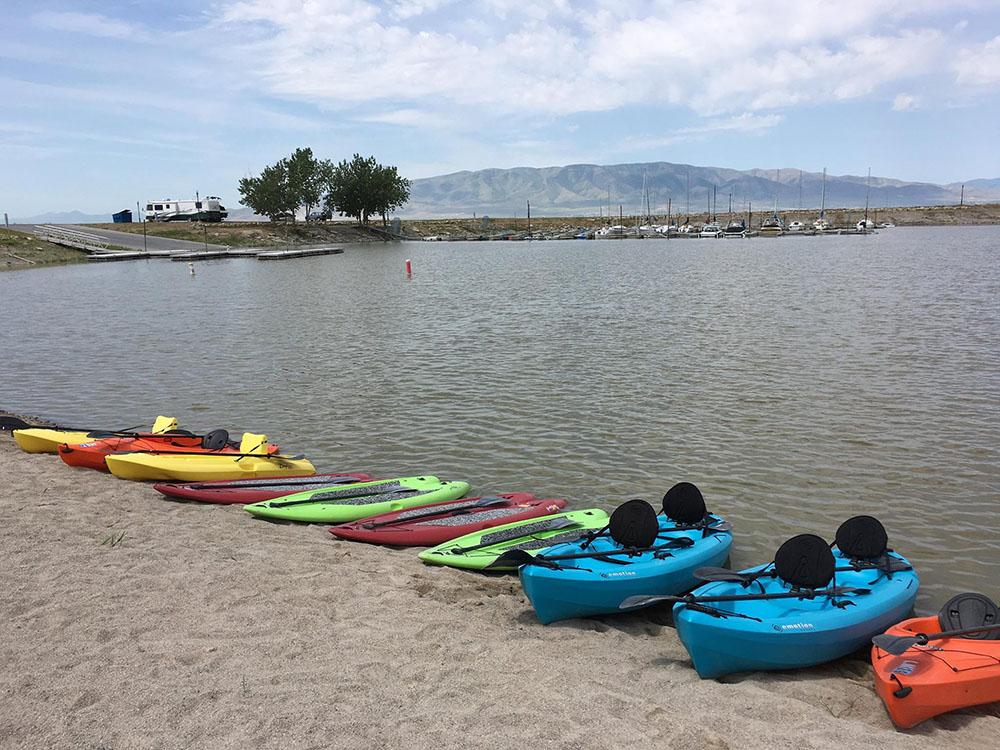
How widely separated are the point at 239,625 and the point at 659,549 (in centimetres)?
433

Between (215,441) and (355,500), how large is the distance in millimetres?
3222

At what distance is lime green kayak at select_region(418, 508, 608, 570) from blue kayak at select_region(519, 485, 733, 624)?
0.59 m

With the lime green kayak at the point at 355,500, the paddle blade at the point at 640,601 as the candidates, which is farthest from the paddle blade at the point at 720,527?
the lime green kayak at the point at 355,500

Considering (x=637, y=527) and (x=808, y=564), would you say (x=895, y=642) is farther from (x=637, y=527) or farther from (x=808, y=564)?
(x=637, y=527)

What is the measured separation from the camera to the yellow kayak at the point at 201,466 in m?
11.5

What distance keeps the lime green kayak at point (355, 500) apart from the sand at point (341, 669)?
61.5 inches

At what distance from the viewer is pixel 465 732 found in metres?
5.19

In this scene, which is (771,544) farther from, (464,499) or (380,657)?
(380,657)

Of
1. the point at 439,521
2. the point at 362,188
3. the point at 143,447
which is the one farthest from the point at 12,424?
the point at 362,188

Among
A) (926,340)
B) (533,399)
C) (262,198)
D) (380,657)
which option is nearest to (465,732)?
(380,657)

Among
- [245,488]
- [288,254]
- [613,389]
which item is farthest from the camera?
[288,254]

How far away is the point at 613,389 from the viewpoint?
17969 millimetres

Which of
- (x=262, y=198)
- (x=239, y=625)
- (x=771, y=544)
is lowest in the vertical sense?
(x=771, y=544)

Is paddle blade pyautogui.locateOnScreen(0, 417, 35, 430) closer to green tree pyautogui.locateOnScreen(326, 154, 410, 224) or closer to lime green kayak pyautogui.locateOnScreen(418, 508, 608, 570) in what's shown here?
lime green kayak pyautogui.locateOnScreen(418, 508, 608, 570)
